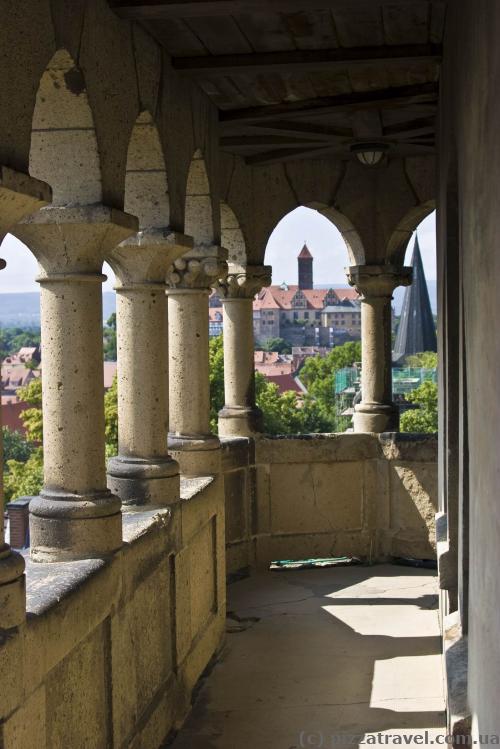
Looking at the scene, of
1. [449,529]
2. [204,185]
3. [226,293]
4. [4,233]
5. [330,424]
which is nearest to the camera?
[4,233]

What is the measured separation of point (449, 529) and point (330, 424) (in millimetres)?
68502

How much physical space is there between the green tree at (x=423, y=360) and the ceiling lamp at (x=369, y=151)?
83995 millimetres

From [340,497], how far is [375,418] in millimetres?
1001

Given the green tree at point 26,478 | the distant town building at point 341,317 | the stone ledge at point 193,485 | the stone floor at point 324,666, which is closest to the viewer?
the stone floor at point 324,666

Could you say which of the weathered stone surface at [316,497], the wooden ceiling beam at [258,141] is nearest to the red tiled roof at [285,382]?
the weathered stone surface at [316,497]

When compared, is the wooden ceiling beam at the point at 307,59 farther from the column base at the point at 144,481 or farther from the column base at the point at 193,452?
the column base at the point at 193,452

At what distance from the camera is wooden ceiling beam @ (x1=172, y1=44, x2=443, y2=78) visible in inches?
316

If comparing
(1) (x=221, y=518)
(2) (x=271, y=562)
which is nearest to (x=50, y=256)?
(1) (x=221, y=518)

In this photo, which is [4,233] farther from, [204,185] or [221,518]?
[221,518]

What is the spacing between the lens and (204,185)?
9.47 meters

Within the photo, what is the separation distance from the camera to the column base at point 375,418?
12.8 metres

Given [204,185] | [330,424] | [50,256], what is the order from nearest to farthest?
[50,256] → [204,185] → [330,424]

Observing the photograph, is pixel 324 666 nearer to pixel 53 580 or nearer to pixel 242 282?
pixel 53 580

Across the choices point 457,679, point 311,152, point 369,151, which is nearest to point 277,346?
point 311,152
